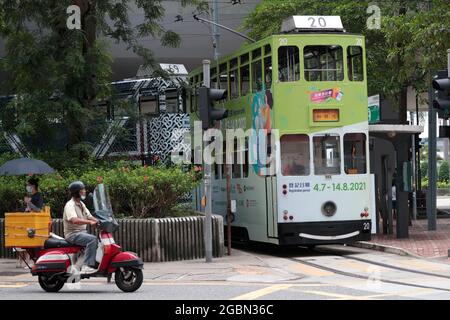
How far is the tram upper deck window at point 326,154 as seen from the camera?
18.5 m

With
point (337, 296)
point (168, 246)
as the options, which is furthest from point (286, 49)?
point (337, 296)

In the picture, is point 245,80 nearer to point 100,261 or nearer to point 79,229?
point 79,229

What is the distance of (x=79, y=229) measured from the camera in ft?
40.0

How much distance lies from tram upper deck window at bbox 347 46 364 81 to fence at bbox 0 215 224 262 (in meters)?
4.77

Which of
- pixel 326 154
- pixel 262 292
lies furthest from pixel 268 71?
pixel 262 292

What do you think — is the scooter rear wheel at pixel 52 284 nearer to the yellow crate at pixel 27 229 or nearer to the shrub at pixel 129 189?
the yellow crate at pixel 27 229

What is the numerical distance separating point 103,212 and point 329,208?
774 cm

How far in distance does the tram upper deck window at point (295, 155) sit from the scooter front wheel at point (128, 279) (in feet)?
22.8

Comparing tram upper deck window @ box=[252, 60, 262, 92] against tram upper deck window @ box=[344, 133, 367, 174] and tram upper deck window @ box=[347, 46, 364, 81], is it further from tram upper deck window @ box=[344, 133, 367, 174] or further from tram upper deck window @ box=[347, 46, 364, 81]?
tram upper deck window @ box=[344, 133, 367, 174]

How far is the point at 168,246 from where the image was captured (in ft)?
57.5

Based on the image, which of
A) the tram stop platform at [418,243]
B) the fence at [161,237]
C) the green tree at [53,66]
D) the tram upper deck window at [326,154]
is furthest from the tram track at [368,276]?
the green tree at [53,66]
